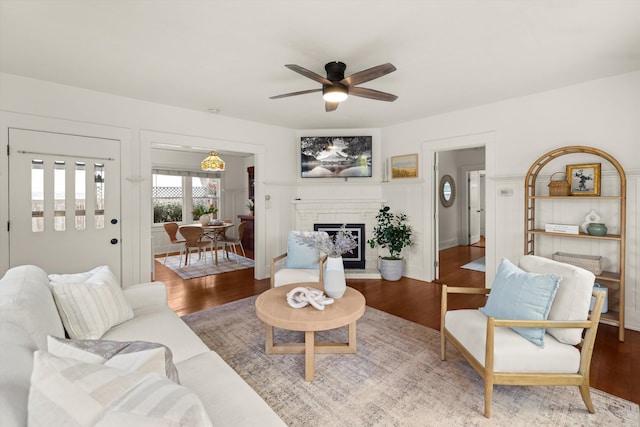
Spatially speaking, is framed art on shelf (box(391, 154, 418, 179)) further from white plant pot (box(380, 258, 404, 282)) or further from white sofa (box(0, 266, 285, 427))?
white sofa (box(0, 266, 285, 427))

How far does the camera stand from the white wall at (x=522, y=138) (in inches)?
117

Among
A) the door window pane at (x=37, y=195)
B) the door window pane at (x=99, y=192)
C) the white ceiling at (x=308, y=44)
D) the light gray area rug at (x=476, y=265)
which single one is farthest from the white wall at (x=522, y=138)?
the door window pane at (x=37, y=195)

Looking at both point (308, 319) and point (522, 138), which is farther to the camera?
point (522, 138)

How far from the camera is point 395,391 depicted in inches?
79.1

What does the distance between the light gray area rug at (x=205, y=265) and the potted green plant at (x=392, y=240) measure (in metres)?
2.54

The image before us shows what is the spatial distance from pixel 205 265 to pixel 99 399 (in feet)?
17.7

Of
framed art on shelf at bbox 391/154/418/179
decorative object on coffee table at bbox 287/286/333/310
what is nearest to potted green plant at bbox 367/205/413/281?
framed art on shelf at bbox 391/154/418/179

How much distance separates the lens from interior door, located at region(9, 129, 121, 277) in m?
3.01

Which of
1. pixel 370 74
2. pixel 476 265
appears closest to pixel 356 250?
pixel 476 265

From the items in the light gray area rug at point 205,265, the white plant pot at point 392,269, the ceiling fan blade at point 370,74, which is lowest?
the light gray area rug at point 205,265

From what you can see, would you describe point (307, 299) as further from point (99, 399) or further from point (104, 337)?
point (99, 399)

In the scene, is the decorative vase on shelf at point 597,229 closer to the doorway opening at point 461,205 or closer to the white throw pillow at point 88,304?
the doorway opening at point 461,205

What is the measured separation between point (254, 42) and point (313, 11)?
1.99 ft

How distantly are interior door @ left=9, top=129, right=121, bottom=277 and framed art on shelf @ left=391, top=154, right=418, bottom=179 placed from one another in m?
3.92
